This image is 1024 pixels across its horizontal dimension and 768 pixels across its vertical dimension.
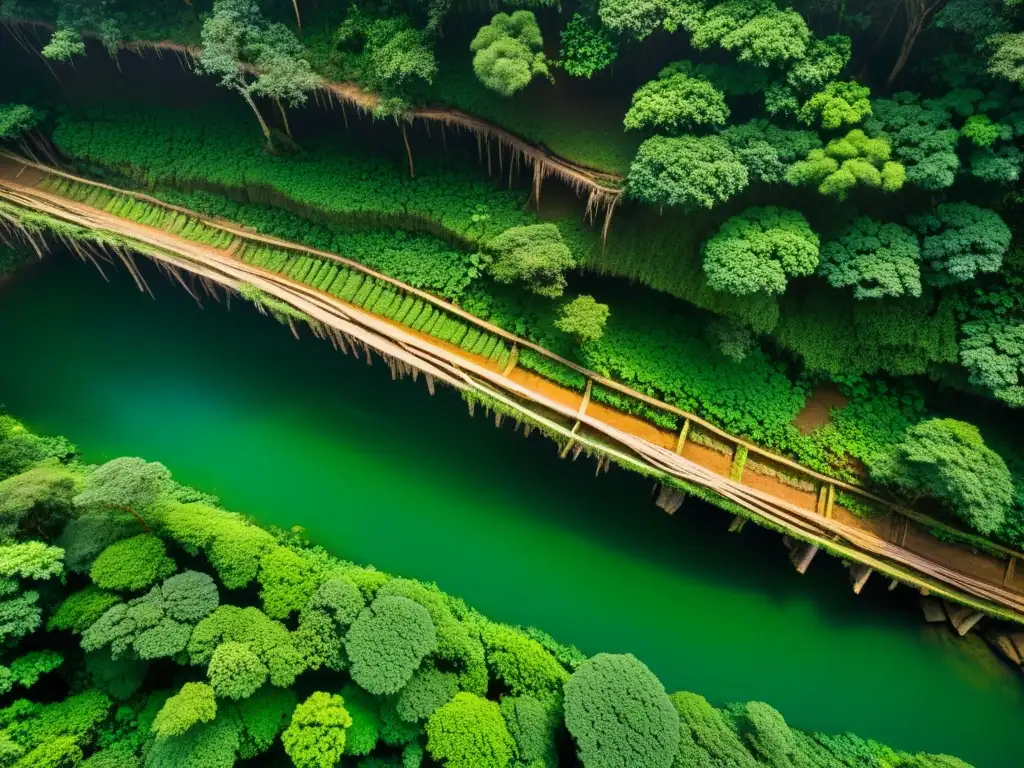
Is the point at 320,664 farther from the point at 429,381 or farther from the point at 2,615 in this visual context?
the point at 429,381

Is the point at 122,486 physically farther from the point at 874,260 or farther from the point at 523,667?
the point at 874,260

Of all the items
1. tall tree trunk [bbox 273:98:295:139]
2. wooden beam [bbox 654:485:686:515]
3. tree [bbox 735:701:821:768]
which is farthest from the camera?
tall tree trunk [bbox 273:98:295:139]

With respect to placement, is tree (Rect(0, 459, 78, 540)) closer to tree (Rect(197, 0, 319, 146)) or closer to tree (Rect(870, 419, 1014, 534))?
tree (Rect(197, 0, 319, 146))

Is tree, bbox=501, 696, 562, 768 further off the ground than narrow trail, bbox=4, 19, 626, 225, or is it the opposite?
narrow trail, bbox=4, 19, 626, 225

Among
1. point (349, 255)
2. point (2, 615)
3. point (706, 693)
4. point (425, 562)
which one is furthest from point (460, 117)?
point (706, 693)

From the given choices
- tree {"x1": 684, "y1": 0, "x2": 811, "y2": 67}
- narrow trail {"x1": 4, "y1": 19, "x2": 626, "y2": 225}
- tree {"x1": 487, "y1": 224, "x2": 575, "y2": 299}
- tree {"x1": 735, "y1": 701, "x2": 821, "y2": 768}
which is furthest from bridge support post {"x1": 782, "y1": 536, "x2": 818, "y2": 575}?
tree {"x1": 684, "y1": 0, "x2": 811, "y2": 67}
